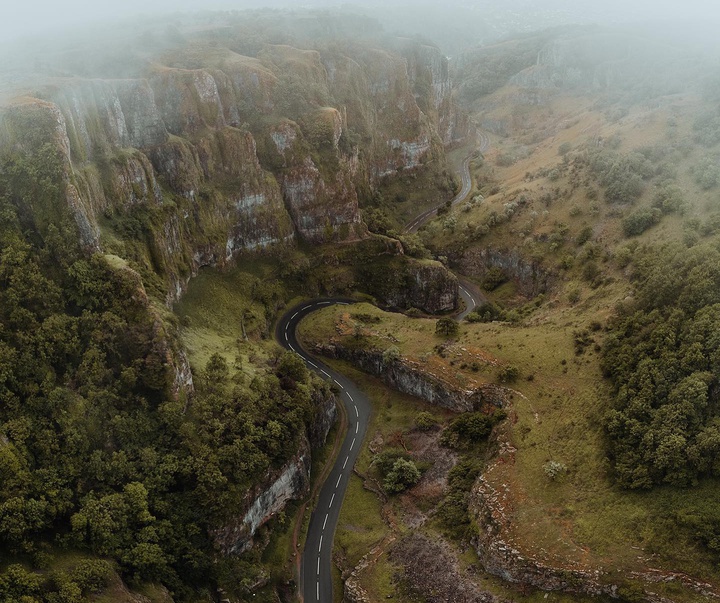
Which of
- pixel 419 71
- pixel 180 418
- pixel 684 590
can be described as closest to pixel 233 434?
pixel 180 418

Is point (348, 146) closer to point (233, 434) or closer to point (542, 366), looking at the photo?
point (542, 366)

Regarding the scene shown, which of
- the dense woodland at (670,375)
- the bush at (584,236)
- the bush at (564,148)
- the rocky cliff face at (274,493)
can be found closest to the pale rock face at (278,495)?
the rocky cliff face at (274,493)

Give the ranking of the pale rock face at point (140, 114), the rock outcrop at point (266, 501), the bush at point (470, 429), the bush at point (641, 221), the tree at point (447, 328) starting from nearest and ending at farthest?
the rock outcrop at point (266, 501) < the bush at point (470, 429) < the pale rock face at point (140, 114) < the tree at point (447, 328) < the bush at point (641, 221)

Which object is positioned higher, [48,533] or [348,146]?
[348,146]

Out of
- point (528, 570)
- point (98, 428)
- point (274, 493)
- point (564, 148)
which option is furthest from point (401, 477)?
point (564, 148)

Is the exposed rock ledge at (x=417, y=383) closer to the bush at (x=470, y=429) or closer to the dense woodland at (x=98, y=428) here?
the bush at (x=470, y=429)

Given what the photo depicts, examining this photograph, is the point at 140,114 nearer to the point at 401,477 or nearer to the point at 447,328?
the point at 447,328
